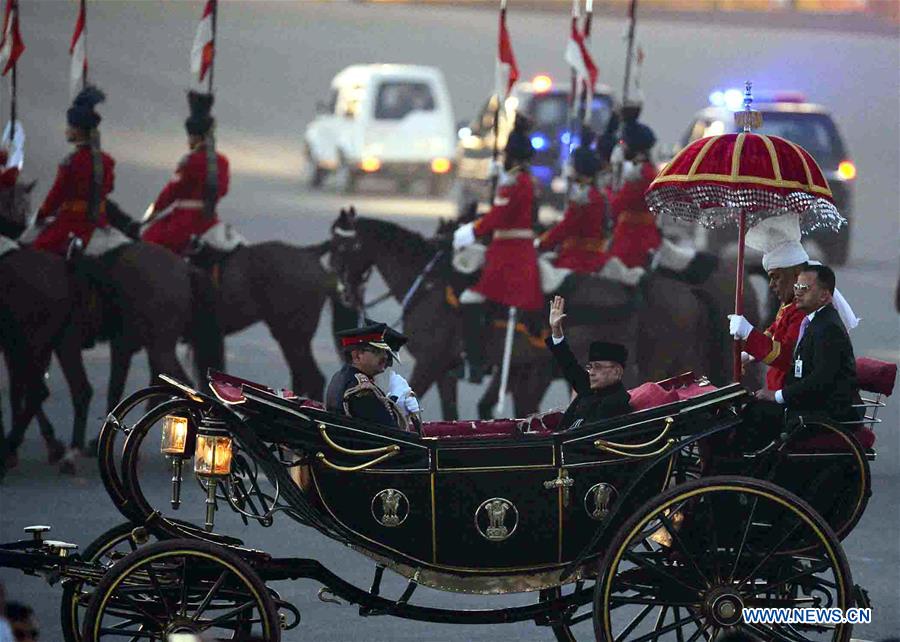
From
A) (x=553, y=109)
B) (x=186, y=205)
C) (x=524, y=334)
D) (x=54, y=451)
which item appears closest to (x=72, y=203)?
(x=186, y=205)

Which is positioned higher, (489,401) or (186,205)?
(186,205)

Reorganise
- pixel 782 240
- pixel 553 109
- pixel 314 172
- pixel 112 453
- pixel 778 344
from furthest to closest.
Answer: pixel 314 172 → pixel 553 109 → pixel 782 240 → pixel 778 344 → pixel 112 453

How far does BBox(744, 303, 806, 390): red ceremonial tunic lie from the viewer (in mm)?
7227

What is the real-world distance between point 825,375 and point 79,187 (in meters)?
6.15

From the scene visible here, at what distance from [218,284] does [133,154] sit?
853 inches

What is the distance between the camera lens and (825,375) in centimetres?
702

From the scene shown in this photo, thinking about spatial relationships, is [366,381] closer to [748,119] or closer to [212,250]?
[748,119]

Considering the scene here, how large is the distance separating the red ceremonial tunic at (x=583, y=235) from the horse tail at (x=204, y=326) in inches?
88.3

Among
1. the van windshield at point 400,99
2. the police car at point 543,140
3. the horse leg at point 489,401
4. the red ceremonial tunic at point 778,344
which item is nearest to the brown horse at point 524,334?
the horse leg at point 489,401

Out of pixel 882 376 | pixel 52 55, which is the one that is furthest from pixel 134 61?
pixel 882 376

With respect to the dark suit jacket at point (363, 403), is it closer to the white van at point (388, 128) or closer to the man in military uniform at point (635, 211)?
the man in military uniform at point (635, 211)

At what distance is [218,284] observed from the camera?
12391 millimetres

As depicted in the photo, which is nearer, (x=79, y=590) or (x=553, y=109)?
(x=79, y=590)

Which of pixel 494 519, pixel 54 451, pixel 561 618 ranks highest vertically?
pixel 494 519
